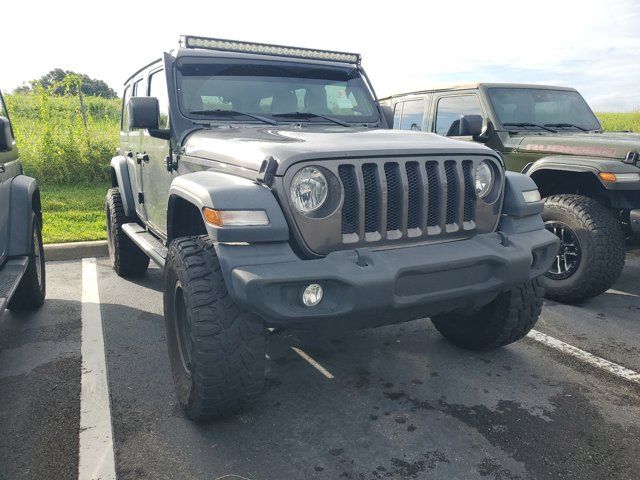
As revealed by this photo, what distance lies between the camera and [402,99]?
22.2ft

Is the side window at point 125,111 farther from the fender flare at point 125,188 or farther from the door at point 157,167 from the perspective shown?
the door at point 157,167

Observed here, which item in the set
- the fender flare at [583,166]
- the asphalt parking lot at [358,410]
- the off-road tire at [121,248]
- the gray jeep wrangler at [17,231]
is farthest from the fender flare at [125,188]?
the fender flare at [583,166]

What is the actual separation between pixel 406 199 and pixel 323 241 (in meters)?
0.48

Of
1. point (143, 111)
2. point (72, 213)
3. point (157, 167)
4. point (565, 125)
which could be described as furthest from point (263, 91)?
point (72, 213)

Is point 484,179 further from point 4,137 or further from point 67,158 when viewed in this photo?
point 67,158

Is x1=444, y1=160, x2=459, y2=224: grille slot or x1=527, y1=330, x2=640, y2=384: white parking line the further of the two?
x1=527, y1=330, x2=640, y2=384: white parking line

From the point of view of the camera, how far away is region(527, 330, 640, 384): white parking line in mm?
3293

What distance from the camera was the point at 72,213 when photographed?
25.7 ft

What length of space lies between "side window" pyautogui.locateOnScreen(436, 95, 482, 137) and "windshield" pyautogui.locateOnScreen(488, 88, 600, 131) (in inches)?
8.1

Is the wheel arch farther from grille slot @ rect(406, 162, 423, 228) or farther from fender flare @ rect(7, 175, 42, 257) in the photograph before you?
fender flare @ rect(7, 175, 42, 257)

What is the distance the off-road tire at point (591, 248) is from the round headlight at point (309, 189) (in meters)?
3.00

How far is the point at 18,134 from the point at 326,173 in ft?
38.6

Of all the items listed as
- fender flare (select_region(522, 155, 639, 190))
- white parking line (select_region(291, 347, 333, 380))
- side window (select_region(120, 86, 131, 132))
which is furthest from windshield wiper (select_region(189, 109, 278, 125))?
fender flare (select_region(522, 155, 639, 190))

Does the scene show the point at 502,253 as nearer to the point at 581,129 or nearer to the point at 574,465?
the point at 574,465
